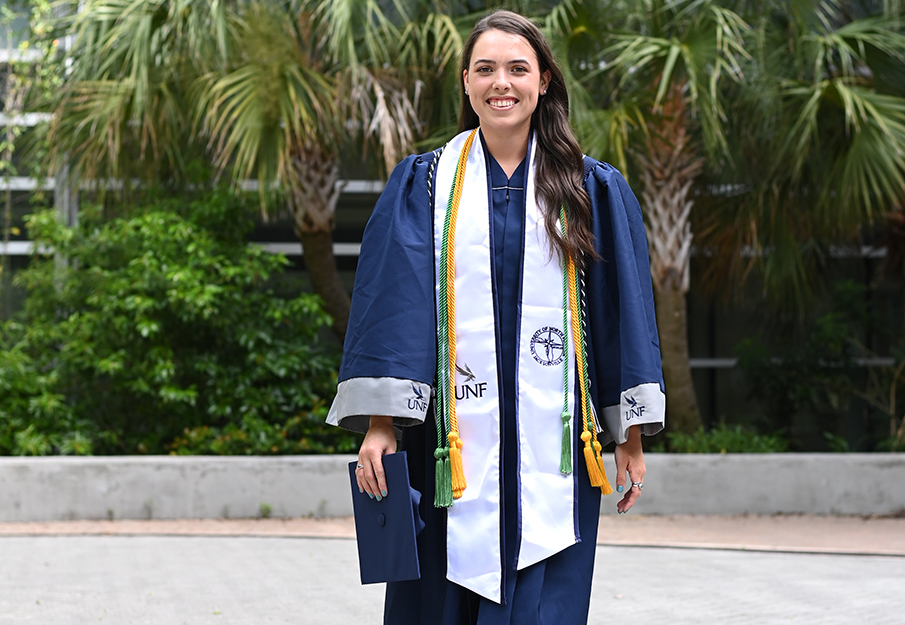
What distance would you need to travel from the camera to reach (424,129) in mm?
7723

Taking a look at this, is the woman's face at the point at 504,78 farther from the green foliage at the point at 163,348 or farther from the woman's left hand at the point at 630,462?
the green foliage at the point at 163,348

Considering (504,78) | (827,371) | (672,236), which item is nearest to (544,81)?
(504,78)

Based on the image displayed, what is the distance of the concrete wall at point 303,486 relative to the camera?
6883 mm

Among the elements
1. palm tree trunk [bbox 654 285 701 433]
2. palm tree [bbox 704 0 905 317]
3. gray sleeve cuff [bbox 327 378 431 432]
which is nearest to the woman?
gray sleeve cuff [bbox 327 378 431 432]

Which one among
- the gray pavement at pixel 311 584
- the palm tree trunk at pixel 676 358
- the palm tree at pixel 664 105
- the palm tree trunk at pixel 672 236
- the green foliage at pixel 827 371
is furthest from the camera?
the green foliage at pixel 827 371

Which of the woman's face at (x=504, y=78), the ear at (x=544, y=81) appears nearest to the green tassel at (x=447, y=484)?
the woman's face at (x=504, y=78)

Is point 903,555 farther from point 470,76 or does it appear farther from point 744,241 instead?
point 470,76

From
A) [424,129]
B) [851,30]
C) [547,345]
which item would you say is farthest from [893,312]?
[547,345]

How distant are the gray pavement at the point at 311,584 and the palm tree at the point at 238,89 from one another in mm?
2654

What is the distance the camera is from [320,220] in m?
8.17

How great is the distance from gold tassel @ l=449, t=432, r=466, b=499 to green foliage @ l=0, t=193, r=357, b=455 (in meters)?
5.20

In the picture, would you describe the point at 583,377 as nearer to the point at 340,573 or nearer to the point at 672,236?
the point at 340,573

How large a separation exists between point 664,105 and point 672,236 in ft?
3.46

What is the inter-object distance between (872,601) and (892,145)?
333 cm
